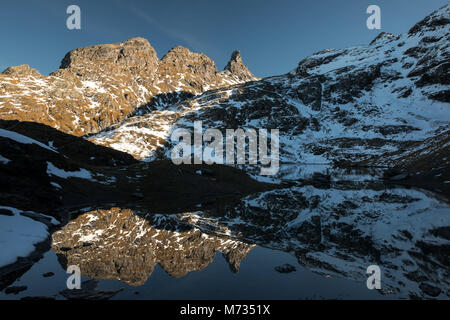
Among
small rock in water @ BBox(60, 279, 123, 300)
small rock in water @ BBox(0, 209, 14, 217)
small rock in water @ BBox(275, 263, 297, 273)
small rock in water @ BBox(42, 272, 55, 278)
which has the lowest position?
small rock in water @ BBox(275, 263, 297, 273)

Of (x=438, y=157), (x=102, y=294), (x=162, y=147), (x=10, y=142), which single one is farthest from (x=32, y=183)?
(x=162, y=147)

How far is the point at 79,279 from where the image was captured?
17.2 m

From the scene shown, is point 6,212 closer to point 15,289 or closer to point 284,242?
point 15,289

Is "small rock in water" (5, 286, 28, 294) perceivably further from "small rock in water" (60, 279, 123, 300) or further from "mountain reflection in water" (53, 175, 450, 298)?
"mountain reflection in water" (53, 175, 450, 298)

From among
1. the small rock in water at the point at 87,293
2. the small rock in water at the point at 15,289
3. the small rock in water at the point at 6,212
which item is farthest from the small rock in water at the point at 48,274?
the small rock in water at the point at 6,212

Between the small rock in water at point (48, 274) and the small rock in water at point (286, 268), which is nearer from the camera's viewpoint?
the small rock in water at point (48, 274)

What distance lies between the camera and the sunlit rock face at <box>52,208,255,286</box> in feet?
63.5

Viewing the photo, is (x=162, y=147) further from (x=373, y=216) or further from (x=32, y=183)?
(x=373, y=216)

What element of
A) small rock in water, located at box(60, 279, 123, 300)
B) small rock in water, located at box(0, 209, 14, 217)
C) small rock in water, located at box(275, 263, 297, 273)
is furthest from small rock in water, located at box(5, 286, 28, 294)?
small rock in water, located at box(0, 209, 14, 217)

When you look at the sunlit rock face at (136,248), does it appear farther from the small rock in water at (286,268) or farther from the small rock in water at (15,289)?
the small rock in water at (15,289)

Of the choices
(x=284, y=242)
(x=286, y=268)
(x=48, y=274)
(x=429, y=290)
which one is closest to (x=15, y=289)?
(x=48, y=274)

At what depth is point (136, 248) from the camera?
2452 cm

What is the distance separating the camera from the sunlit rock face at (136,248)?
1936cm

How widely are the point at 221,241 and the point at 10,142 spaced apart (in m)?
53.8
